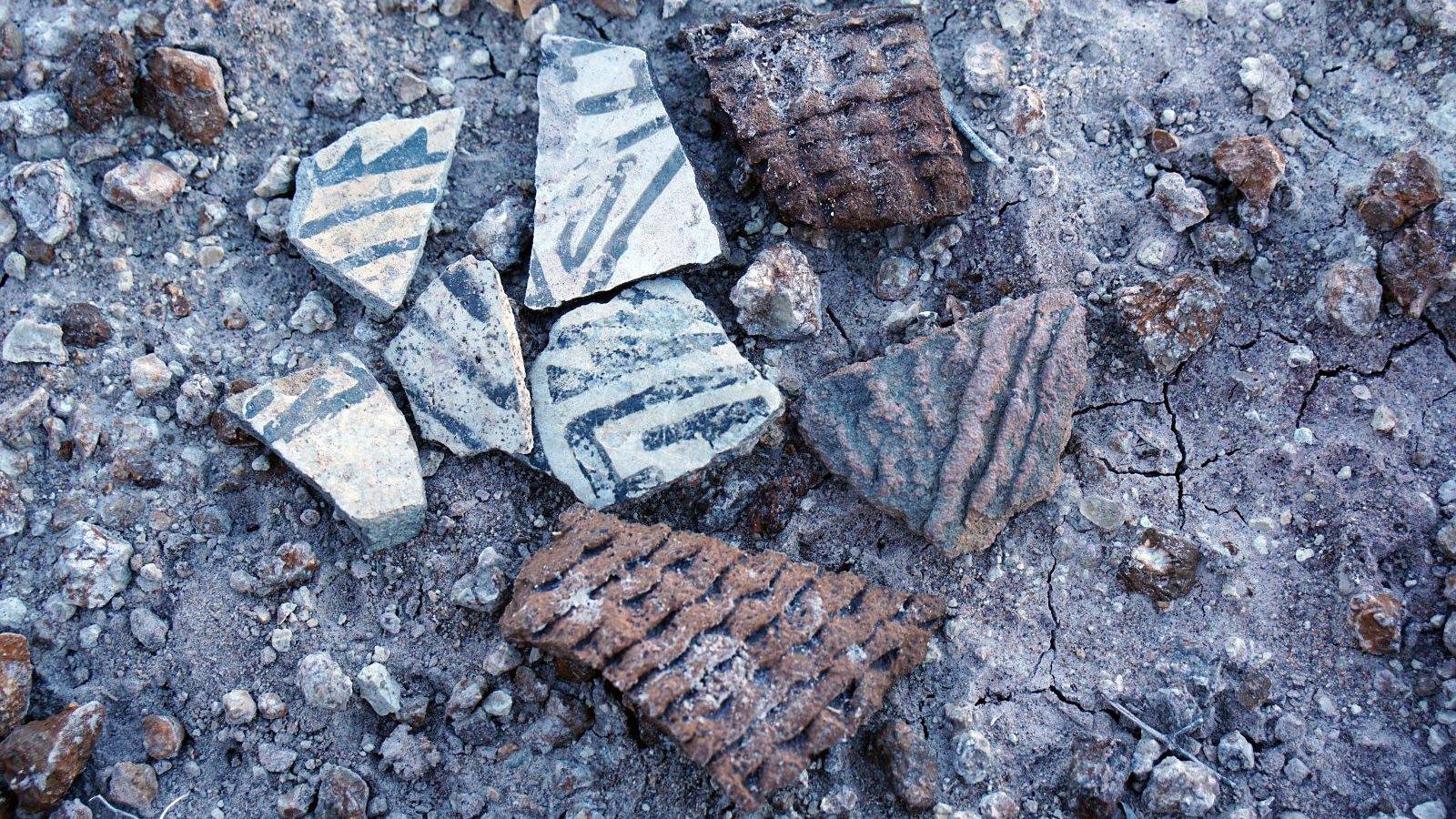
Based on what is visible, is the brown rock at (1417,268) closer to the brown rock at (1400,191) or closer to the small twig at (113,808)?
the brown rock at (1400,191)

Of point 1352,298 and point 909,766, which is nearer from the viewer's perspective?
point 909,766

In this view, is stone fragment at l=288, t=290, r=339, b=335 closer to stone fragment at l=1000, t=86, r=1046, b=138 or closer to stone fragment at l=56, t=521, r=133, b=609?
stone fragment at l=56, t=521, r=133, b=609

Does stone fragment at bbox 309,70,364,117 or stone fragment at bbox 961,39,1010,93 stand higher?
stone fragment at bbox 309,70,364,117

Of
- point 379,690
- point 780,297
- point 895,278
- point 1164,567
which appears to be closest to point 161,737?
point 379,690

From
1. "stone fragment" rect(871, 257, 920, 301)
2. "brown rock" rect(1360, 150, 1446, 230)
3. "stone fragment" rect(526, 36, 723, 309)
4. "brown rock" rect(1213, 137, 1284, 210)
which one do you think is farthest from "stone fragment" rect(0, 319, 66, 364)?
"brown rock" rect(1360, 150, 1446, 230)

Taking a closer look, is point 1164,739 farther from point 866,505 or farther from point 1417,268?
point 1417,268

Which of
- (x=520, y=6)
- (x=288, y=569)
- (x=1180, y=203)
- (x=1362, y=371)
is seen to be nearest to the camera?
(x=288, y=569)

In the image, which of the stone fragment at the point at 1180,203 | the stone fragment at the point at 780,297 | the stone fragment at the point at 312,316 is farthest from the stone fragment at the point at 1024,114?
the stone fragment at the point at 312,316
